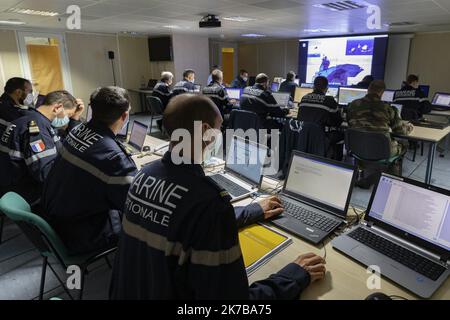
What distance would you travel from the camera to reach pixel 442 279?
43.1 inches

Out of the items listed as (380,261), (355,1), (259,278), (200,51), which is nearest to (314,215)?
(380,261)

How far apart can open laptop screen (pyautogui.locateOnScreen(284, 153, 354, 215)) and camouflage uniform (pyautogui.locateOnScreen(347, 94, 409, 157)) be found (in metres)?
2.20

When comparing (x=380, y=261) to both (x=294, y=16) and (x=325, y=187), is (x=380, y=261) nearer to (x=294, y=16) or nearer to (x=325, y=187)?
(x=325, y=187)

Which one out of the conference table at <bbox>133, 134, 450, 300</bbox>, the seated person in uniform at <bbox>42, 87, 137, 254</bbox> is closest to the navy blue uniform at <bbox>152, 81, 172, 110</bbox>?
the seated person in uniform at <bbox>42, 87, 137, 254</bbox>

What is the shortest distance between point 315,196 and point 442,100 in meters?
5.89

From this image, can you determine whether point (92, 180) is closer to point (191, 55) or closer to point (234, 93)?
point (234, 93)

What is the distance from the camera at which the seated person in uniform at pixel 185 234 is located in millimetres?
868

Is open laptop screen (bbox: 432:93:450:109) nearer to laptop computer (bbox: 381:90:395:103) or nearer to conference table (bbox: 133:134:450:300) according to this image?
laptop computer (bbox: 381:90:395:103)

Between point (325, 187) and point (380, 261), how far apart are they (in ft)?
1.49

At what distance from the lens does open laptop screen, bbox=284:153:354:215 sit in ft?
4.90

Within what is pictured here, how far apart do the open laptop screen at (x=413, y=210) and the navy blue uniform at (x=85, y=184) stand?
1.20 metres

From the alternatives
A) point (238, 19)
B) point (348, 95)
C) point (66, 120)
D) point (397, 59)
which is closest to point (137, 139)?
point (66, 120)

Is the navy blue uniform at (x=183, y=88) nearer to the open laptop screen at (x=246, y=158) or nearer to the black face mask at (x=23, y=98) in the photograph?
the black face mask at (x=23, y=98)

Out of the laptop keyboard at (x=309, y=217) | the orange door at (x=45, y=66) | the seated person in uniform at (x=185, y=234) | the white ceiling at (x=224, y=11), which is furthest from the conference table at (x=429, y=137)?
the orange door at (x=45, y=66)
